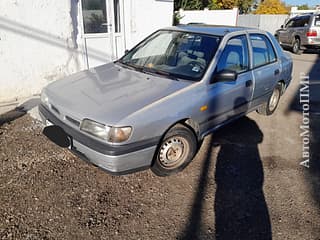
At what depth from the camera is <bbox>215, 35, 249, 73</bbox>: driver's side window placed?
3.56 meters

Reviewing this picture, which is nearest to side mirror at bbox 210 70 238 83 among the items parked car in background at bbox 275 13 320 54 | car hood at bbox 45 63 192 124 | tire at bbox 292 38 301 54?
car hood at bbox 45 63 192 124

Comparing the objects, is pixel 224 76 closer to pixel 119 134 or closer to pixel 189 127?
pixel 189 127

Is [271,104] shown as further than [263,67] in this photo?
Yes

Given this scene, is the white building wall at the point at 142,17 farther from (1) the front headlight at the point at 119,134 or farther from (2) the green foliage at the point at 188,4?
(2) the green foliage at the point at 188,4

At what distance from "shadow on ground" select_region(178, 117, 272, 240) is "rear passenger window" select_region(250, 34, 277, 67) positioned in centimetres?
121

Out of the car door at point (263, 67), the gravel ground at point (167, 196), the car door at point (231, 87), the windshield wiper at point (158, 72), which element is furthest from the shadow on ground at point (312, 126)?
the windshield wiper at point (158, 72)

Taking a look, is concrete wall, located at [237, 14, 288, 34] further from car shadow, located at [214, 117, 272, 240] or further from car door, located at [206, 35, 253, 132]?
car shadow, located at [214, 117, 272, 240]

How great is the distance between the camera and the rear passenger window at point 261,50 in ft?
13.9

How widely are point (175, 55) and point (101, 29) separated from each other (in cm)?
392

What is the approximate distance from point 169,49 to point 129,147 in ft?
6.05

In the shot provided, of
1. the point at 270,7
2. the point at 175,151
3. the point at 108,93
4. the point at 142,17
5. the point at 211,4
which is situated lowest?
the point at 175,151

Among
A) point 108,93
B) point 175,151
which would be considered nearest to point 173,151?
point 175,151

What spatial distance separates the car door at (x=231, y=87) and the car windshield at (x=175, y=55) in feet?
0.69

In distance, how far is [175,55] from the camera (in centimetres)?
374
